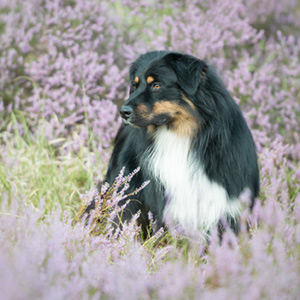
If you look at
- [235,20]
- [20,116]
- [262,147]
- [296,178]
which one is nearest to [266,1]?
[235,20]

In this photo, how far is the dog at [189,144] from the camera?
3.39 m

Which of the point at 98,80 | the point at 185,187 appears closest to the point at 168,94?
the point at 185,187

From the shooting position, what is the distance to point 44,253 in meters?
2.10

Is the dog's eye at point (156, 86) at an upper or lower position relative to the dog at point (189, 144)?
upper

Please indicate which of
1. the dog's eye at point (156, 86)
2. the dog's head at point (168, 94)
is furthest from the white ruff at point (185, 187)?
the dog's eye at point (156, 86)

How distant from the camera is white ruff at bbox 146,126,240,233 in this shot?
11.2 ft

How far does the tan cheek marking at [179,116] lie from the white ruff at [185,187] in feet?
0.25

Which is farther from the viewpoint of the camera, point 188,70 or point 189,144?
point 189,144

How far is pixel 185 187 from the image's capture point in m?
3.47

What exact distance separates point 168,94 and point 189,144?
401mm

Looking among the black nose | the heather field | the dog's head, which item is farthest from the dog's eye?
the heather field

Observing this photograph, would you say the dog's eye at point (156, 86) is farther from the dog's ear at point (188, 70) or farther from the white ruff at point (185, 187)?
the white ruff at point (185, 187)

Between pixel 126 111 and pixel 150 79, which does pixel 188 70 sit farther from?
pixel 126 111

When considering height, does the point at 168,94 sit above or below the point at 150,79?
below
